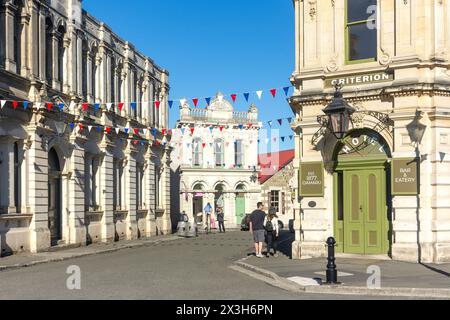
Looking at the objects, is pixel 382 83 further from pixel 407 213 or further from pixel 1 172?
pixel 1 172

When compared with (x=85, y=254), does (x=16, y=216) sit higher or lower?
higher

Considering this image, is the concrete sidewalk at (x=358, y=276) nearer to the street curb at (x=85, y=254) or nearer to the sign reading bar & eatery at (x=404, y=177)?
the sign reading bar & eatery at (x=404, y=177)

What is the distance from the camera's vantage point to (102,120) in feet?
97.7

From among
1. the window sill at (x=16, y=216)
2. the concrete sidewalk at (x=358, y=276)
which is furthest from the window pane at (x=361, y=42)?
the window sill at (x=16, y=216)

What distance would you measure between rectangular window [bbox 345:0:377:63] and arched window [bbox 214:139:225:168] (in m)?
33.9

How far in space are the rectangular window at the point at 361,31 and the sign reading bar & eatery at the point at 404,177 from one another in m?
3.04

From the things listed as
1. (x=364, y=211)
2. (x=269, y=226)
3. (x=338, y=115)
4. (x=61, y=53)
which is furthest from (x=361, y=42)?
(x=61, y=53)

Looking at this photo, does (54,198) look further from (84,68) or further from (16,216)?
(84,68)

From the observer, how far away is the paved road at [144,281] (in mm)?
12312

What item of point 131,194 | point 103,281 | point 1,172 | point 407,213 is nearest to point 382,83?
point 407,213

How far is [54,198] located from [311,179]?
38.1 ft

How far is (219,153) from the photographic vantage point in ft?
171

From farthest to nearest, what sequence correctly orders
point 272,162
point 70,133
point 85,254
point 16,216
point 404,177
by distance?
point 272,162 → point 70,133 → point 85,254 → point 16,216 → point 404,177

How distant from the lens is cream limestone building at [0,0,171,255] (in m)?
22.3
